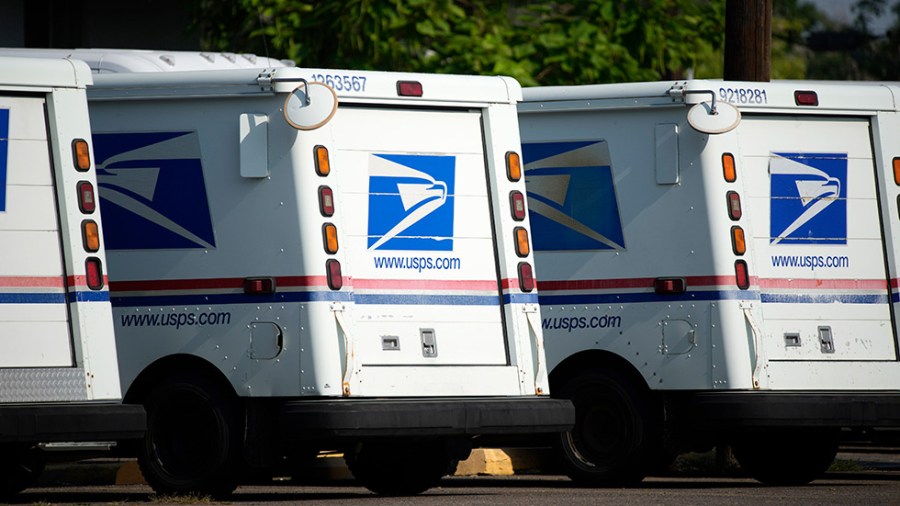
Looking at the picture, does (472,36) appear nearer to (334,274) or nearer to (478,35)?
(478,35)

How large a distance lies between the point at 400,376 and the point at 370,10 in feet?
28.3

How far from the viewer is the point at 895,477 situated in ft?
49.0

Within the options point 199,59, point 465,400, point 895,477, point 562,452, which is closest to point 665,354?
point 562,452

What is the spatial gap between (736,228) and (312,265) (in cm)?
332

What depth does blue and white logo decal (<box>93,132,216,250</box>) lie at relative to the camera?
11523 mm

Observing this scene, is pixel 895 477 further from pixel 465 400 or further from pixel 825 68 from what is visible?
pixel 825 68

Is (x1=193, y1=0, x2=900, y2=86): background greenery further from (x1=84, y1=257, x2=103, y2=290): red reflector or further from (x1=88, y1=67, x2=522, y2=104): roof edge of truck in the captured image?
(x1=84, y1=257, x2=103, y2=290): red reflector

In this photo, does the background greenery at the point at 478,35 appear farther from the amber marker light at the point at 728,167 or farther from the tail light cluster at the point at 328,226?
the tail light cluster at the point at 328,226

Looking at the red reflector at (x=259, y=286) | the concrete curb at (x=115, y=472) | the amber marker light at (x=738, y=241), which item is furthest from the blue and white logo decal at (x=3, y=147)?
the amber marker light at (x=738, y=241)

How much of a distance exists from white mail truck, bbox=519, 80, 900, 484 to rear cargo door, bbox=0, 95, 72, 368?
4287 millimetres

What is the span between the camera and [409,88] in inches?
462

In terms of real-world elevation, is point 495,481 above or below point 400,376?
below

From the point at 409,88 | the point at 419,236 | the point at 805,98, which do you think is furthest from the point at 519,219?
the point at 805,98

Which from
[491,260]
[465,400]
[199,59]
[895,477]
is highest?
[199,59]
